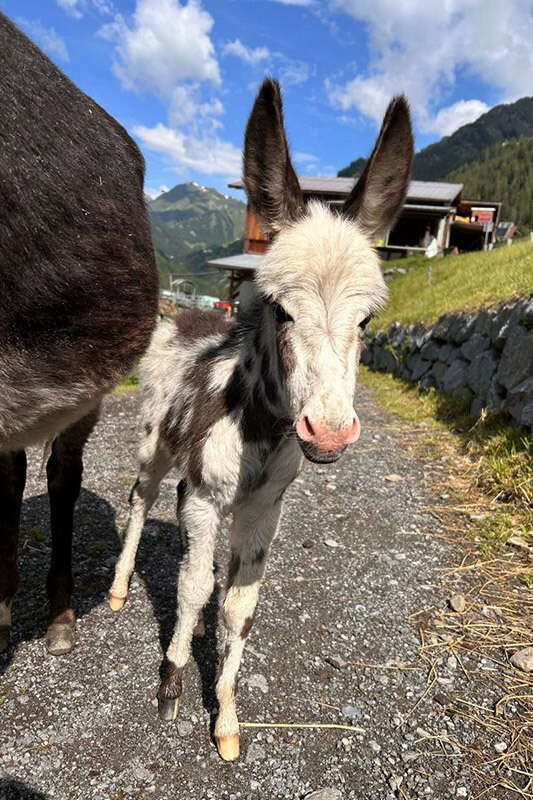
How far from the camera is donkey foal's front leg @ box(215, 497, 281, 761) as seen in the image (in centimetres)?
279

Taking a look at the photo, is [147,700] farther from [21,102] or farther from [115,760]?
[21,102]

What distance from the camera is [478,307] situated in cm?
948

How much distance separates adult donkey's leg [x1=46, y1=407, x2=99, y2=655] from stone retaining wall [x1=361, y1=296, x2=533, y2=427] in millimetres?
5028

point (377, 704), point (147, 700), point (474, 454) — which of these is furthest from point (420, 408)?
point (147, 700)

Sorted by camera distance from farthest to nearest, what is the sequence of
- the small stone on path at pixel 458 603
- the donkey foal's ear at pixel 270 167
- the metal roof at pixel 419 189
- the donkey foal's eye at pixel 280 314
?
the metal roof at pixel 419 189, the small stone on path at pixel 458 603, the donkey foal's ear at pixel 270 167, the donkey foal's eye at pixel 280 314

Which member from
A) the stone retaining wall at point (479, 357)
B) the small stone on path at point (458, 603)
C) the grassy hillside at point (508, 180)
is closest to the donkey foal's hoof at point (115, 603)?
the small stone on path at point (458, 603)

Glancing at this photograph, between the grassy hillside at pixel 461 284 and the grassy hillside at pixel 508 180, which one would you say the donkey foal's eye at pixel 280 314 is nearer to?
the grassy hillside at pixel 461 284

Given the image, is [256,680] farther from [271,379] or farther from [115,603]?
[271,379]

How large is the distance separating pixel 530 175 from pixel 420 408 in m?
148

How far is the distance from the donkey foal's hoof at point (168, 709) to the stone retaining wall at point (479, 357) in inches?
192

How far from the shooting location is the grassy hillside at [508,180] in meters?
113

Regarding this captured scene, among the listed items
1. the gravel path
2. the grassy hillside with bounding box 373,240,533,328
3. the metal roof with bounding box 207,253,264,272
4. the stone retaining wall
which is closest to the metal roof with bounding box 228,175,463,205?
the metal roof with bounding box 207,253,264,272

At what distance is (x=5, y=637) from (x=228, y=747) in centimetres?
167

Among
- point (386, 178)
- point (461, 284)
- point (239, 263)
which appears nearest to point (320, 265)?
point (386, 178)
